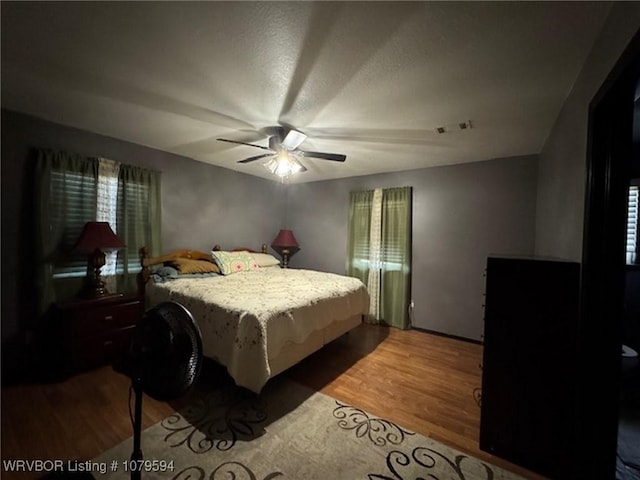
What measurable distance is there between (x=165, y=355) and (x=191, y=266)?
2288mm

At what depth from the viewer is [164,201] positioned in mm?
3238

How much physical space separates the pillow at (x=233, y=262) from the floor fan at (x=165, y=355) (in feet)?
7.56

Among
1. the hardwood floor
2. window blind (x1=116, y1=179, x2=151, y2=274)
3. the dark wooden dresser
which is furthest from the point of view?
window blind (x1=116, y1=179, x2=151, y2=274)

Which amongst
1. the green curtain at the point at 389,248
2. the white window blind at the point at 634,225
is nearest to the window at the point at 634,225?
the white window blind at the point at 634,225

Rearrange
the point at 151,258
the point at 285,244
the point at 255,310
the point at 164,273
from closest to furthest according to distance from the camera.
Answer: the point at 255,310, the point at 164,273, the point at 151,258, the point at 285,244

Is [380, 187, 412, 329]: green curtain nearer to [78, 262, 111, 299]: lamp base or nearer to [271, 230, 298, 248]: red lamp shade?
[271, 230, 298, 248]: red lamp shade

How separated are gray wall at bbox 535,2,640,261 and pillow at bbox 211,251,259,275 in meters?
3.31

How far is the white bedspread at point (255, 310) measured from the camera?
5.92ft

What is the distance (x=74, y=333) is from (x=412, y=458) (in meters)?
2.86

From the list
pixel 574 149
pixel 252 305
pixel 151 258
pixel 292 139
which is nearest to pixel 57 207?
pixel 151 258

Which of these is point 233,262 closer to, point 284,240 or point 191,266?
point 191,266

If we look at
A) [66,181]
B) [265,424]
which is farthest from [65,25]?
[265,424]

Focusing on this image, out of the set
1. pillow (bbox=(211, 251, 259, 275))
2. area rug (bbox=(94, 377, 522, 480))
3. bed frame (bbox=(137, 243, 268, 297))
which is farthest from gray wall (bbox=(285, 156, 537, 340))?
bed frame (bbox=(137, 243, 268, 297))

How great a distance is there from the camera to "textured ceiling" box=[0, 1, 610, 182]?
3.78ft
